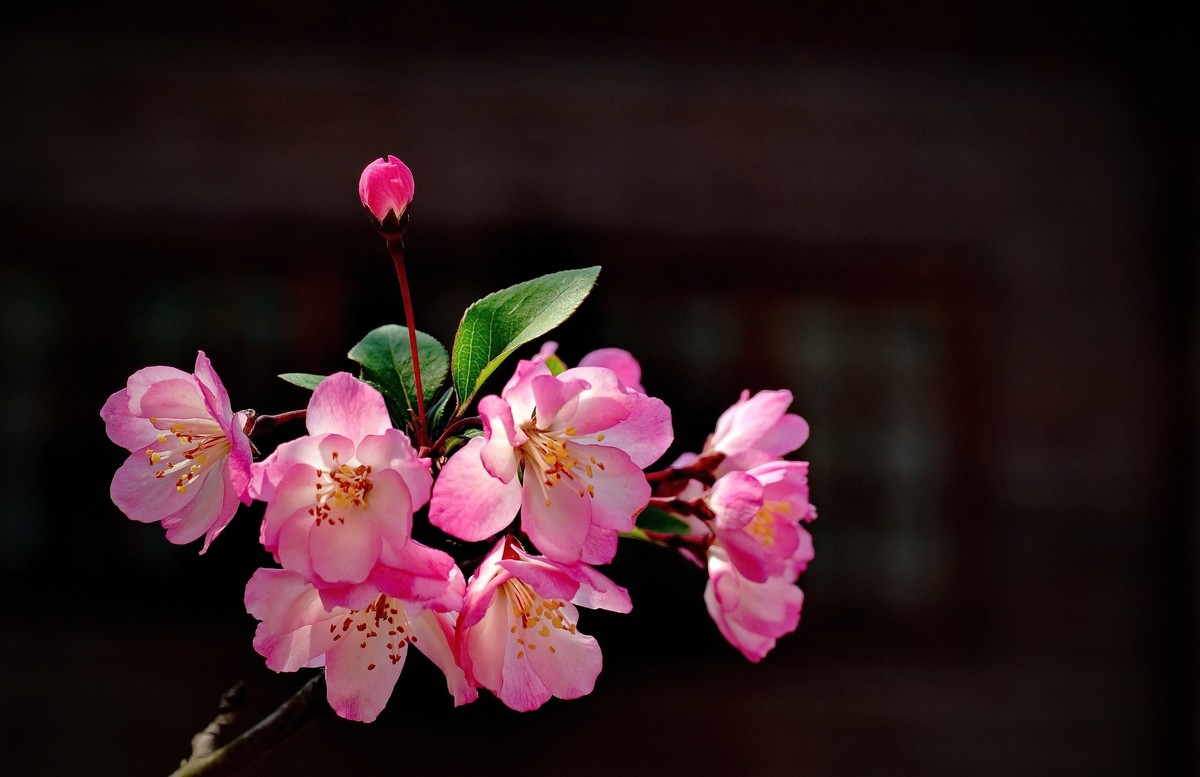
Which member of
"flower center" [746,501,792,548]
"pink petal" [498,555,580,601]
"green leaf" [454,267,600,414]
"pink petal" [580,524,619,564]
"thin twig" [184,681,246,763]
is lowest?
"thin twig" [184,681,246,763]

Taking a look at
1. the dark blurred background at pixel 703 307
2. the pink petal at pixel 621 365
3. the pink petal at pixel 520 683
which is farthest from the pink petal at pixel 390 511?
the dark blurred background at pixel 703 307

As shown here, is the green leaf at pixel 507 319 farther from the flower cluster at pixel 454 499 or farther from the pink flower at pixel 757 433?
the pink flower at pixel 757 433

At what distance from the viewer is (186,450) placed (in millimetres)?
572

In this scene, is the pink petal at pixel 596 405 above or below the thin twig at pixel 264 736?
above

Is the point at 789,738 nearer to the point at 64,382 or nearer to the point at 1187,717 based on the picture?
the point at 1187,717

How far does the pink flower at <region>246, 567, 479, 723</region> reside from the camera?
0.49 metres

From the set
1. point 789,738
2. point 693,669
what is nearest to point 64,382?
point 693,669

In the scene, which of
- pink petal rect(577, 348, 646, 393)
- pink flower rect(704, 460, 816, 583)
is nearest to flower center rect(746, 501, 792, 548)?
pink flower rect(704, 460, 816, 583)

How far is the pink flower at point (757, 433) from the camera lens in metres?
0.66

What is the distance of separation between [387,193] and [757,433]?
29 cm

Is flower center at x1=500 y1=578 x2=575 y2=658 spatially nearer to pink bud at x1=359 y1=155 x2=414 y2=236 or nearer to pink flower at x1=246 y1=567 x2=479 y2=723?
pink flower at x1=246 y1=567 x2=479 y2=723

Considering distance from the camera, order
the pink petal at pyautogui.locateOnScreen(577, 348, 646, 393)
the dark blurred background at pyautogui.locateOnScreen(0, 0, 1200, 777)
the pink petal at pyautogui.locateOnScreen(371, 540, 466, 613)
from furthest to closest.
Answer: the dark blurred background at pyautogui.locateOnScreen(0, 0, 1200, 777) < the pink petal at pyautogui.locateOnScreen(577, 348, 646, 393) < the pink petal at pyautogui.locateOnScreen(371, 540, 466, 613)

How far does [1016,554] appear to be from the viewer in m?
3.58

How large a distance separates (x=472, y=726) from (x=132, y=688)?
1.18 m
